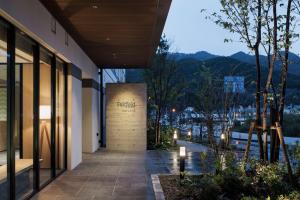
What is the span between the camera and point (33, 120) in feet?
25.8

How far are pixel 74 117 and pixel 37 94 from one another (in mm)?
3311

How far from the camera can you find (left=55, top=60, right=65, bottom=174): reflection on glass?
1000cm

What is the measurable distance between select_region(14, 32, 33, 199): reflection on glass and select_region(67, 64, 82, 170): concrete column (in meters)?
3.07

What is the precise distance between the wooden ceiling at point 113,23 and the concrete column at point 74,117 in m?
0.90

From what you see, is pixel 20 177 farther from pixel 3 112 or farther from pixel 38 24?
pixel 38 24

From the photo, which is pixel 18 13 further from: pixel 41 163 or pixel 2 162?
pixel 41 163

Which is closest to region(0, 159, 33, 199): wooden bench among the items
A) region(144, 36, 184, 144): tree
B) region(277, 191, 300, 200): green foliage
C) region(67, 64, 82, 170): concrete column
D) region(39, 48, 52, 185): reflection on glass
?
region(39, 48, 52, 185): reflection on glass

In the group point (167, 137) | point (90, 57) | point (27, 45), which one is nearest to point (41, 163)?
point (27, 45)

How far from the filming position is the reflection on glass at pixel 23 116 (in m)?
6.75

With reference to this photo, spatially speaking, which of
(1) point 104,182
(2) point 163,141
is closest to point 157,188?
(1) point 104,182

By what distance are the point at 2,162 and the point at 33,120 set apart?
197 centimetres

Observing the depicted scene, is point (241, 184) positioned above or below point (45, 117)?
below

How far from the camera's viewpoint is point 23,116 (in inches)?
282

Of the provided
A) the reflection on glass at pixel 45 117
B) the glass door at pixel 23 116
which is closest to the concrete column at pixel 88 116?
the reflection on glass at pixel 45 117
